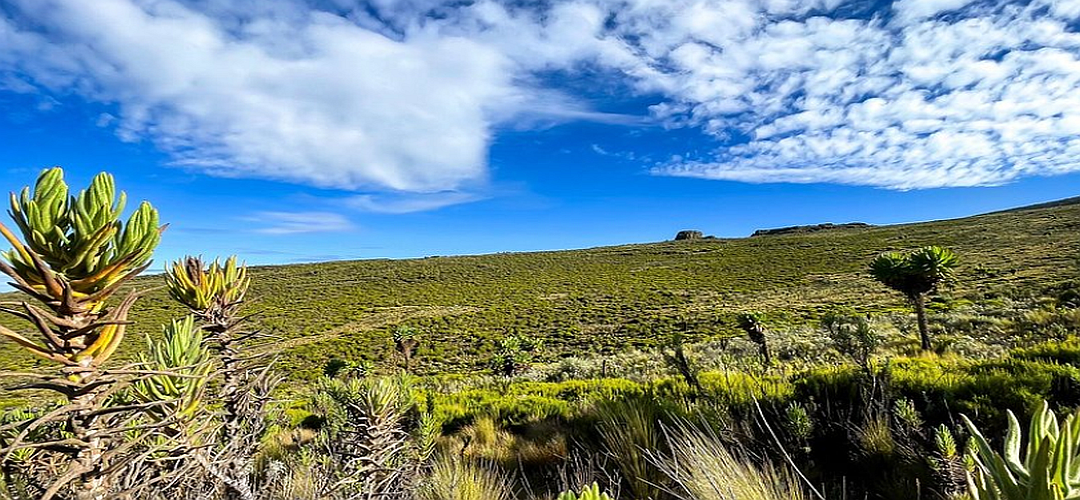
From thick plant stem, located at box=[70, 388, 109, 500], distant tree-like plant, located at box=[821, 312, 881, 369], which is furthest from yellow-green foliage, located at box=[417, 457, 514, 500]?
distant tree-like plant, located at box=[821, 312, 881, 369]

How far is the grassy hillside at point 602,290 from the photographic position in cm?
2984

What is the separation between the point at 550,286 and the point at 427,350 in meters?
22.7

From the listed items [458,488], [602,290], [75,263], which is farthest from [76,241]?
[602,290]

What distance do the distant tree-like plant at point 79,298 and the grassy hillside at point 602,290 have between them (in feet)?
51.6

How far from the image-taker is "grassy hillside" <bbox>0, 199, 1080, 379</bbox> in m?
29.8

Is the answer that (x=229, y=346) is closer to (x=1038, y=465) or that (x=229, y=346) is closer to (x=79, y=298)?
(x=79, y=298)

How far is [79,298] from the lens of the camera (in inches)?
36.5

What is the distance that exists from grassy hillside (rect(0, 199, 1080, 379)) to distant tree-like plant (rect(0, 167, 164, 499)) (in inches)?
620

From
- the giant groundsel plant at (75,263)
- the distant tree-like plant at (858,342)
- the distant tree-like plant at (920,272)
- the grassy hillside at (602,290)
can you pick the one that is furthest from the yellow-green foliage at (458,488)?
the grassy hillside at (602,290)

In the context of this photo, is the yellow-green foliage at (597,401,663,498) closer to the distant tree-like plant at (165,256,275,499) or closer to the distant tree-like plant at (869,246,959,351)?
the distant tree-like plant at (165,256,275,499)

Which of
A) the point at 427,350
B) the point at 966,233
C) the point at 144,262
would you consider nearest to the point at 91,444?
the point at 144,262

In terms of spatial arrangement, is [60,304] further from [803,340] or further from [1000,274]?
[1000,274]

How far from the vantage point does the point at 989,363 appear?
5.37 m

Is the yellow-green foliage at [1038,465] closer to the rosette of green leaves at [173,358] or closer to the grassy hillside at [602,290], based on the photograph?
the rosette of green leaves at [173,358]
